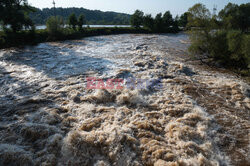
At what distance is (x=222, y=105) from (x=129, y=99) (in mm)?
4095

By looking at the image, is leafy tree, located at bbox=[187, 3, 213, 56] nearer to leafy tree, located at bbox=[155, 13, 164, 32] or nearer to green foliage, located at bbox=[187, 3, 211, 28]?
green foliage, located at bbox=[187, 3, 211, 28]

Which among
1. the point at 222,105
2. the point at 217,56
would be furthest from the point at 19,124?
the point at 217,56

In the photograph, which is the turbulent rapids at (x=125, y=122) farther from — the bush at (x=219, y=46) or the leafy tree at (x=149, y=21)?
the leafy tree at (x=149, y=21)

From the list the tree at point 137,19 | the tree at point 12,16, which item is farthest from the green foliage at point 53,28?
the tree at point 137,19

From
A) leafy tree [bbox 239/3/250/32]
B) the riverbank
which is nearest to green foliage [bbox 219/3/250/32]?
→ leafy tree [bbox 239/3/250/32]

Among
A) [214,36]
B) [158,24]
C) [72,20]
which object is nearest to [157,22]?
[158,24]

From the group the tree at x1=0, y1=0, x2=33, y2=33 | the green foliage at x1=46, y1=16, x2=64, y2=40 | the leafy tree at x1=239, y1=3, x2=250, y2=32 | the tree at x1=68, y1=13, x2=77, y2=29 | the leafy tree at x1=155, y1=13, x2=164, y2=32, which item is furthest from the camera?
the leafy tree at x1=155, y1=13, x2=164, y2=32

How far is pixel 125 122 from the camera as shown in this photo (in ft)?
18.1

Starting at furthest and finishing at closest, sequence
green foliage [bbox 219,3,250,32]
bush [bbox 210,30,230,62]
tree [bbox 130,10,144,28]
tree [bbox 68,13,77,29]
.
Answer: tree [bbox 130,10,144,28], tree [bbox 68,13,77,29], green foliage [bbox 219,3,250,32], bush [bbox 210,30,230,62]

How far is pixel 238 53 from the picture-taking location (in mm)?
10367

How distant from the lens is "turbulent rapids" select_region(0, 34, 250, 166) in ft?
13.7

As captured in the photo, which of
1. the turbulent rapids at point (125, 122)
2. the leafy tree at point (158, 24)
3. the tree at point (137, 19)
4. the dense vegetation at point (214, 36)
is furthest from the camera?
the tree at point (137, 19)

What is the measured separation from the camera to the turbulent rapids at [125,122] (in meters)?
4.18

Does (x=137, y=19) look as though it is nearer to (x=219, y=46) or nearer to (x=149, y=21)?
(x=149, y=21)
